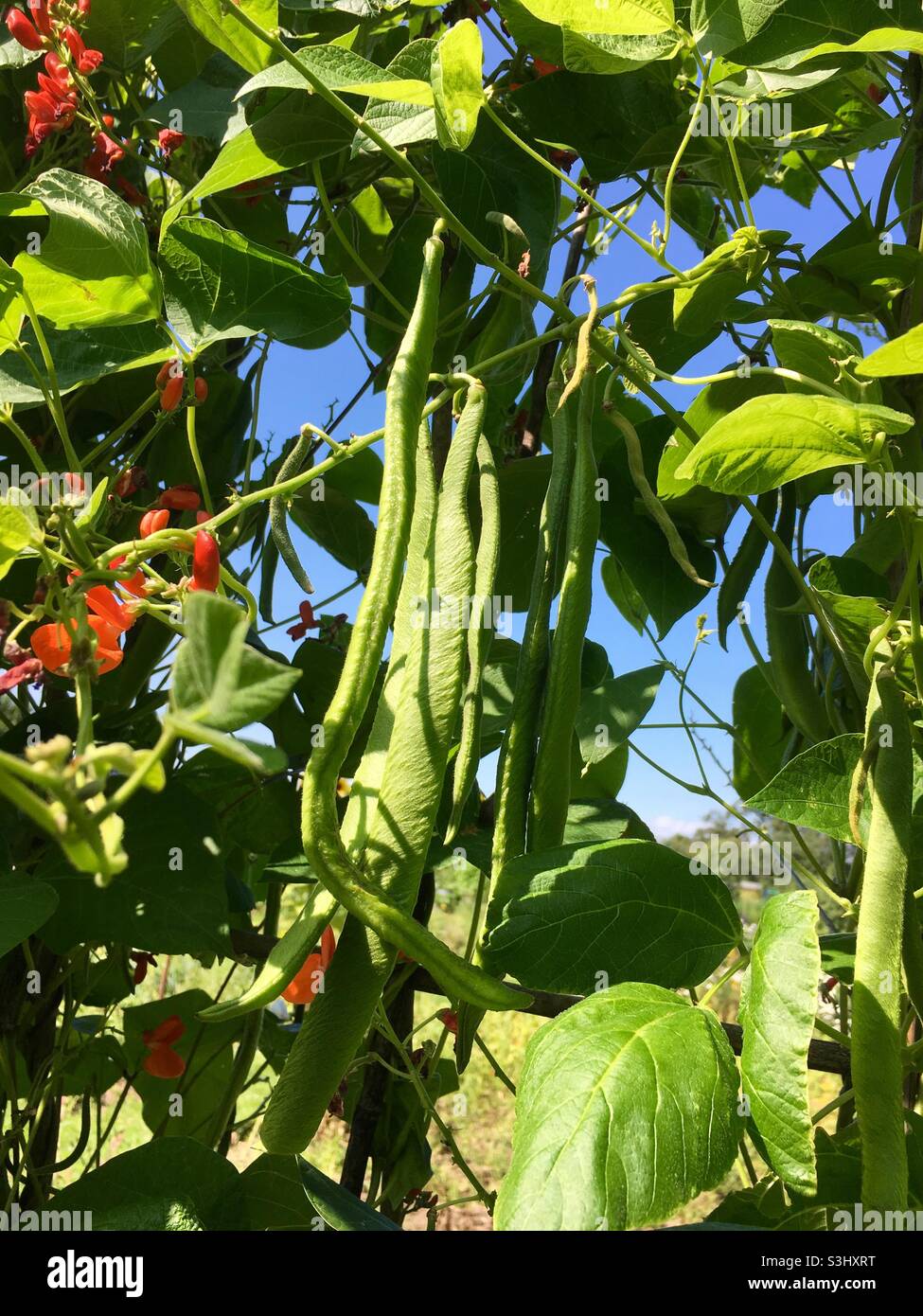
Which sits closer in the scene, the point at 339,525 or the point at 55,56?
the point at 55,56

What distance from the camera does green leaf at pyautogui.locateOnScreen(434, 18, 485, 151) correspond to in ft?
1.82

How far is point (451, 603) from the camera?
548 mm

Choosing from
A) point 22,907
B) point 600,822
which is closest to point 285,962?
point 22,907

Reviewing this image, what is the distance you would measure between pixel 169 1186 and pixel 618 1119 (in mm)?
310

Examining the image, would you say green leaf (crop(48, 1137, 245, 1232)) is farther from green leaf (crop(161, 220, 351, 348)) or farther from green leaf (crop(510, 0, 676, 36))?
green leaf (crop(510, 0, 676, 36))

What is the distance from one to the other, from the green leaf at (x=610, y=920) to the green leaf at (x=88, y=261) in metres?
0.41

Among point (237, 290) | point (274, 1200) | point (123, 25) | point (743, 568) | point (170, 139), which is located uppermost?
point (123, 25)

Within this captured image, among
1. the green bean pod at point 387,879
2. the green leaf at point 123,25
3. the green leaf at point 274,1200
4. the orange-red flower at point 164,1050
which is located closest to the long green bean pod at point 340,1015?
the green bean pod at point 387,879

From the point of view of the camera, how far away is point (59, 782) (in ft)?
0.82

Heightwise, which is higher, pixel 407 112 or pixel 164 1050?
pixel 407 112

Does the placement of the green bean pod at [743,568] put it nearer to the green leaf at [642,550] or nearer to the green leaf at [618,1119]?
the green leaf at [642,550]

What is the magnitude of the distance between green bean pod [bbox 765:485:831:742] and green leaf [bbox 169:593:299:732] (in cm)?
60

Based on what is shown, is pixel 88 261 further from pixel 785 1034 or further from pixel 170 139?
pixel 785 1034

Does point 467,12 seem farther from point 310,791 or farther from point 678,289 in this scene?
point 310,791
